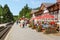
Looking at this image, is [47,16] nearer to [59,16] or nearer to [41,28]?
[41,28]

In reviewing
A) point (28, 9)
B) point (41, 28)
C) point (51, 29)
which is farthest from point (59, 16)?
point (28, 9)

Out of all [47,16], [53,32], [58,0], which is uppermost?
[58,0]

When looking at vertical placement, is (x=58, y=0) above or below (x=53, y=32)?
above

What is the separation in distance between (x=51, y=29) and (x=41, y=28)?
5.51 metres

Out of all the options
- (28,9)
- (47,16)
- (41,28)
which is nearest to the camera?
(47,16)

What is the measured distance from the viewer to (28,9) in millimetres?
157750

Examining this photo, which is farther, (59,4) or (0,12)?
(0,12)

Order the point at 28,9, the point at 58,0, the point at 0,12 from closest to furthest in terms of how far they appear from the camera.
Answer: the point at 58,0
the point at 0,12
the point at 28,9

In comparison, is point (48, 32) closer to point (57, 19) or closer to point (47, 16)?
point (47, 16)

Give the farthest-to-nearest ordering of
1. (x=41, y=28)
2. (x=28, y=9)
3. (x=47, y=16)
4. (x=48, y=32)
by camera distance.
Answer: (x=28, y=9)
(x=41, y=28)
(x=47, y=16)
(x=48, y=32)

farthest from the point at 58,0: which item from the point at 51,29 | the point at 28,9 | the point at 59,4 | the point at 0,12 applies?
the point at 28,9

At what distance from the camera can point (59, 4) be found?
1596 inches

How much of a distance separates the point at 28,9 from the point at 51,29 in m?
131

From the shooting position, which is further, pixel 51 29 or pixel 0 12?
pixel 0 12
